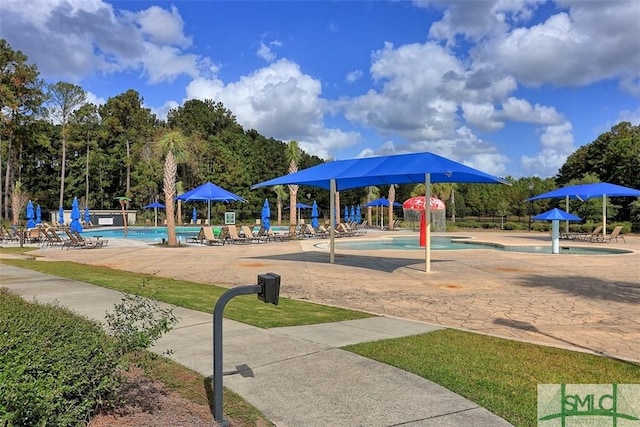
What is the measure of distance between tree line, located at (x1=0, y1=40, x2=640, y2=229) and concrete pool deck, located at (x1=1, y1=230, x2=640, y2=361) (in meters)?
30.6

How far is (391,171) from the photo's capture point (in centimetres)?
1225

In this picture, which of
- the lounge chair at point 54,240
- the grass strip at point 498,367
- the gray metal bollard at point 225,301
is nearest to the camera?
the gray metal bollard at point 225,301

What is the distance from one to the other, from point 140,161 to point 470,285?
5117 cm

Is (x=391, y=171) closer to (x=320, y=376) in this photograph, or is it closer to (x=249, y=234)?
(x=320, y=376)

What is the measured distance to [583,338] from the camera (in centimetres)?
625

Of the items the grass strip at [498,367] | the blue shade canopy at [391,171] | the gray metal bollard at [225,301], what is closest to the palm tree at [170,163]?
the blue shade canopy at [391,171]

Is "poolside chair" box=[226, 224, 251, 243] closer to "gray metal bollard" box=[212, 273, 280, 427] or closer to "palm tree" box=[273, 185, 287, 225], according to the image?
"gray metal bollard" box=[212, 273, 280, 427]

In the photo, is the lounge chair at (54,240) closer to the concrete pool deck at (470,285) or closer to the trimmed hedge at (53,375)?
the concrete pool deck at (470,285)

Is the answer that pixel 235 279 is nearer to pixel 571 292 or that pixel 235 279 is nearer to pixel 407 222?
pixel 571 292

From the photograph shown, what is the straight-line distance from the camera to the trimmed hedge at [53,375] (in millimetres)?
2549

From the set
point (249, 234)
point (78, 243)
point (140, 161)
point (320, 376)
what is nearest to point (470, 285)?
point (320, 376)

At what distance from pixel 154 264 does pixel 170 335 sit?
973 centimetres

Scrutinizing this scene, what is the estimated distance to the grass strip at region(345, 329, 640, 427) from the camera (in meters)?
3.97

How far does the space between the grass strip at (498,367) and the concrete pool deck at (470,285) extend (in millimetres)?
730
